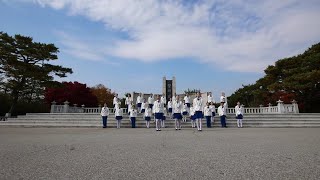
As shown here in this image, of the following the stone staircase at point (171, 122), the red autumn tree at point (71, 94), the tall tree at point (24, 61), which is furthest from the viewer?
the red autumn tree at point (71, 94)

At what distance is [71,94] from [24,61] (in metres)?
9.14

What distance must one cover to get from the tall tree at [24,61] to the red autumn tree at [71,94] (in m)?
7.37

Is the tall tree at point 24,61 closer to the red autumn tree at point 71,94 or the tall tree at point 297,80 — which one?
the red autumn tree at point 71,94

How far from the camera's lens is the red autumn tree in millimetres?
32184

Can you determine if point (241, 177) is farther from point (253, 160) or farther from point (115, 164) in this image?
point (115, 164)

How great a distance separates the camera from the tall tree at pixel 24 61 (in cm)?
2305

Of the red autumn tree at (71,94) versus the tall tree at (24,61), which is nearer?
the tall tree at (24,61)

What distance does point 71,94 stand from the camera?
106ft

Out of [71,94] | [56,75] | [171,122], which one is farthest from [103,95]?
[171,122]

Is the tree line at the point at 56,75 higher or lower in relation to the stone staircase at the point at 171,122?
higher

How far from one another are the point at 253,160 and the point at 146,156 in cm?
204

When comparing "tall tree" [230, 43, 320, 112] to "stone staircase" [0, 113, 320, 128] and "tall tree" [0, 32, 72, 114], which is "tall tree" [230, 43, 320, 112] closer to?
"stone staircase" [0, 113, 320, 128]

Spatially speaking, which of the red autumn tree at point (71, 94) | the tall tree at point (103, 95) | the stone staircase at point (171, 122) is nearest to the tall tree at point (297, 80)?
the stone staircase at point (171, 122)

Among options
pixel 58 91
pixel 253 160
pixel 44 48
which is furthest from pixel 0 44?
pixel 253 160
